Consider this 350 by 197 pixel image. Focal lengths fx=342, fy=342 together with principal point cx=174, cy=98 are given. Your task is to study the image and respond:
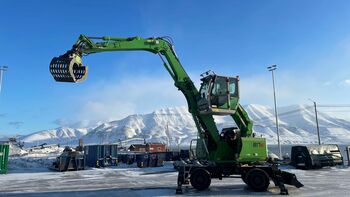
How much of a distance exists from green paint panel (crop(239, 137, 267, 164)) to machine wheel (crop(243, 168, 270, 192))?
0.51 m

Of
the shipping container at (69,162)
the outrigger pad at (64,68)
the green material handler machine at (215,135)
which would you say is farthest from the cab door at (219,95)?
the shipping container at (69,162)

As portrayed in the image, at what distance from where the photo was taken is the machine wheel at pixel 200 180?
15.8 m

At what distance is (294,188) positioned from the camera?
16500mm

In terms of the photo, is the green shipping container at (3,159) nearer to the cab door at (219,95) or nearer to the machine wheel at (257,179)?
the cab door at (219,95)

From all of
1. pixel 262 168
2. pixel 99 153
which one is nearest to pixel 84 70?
pixel 262 168

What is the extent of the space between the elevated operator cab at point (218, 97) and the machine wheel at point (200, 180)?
2.85 metres

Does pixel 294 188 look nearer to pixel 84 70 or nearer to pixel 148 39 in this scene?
pixel 148 39

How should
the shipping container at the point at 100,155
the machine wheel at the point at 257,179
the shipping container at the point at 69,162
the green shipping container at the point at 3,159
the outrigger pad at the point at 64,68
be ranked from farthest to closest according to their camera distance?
1. the shipping container at the point at 100,155
2. the shipping container at the point at 69,162
3. the green shipping container at the point at 3,159
4. the machine wheel at the point at 257,179
5. the outrigger pad at the point at 64,68

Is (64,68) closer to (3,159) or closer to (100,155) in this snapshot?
(3,159)

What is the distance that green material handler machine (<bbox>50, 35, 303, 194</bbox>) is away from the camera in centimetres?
1552

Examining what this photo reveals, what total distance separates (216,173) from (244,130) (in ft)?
8.13

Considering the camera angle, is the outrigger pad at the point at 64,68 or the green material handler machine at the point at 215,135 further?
the green material handler machine at the point at 215,135

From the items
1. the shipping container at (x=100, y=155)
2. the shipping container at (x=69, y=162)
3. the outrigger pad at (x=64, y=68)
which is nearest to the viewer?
the outrigger pad at (x=64, y=68)

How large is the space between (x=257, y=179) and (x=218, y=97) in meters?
4.13
